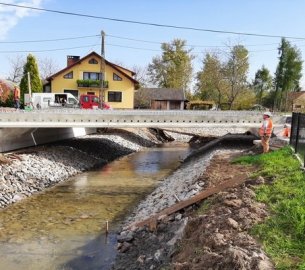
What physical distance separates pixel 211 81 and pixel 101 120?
4836 centimetres

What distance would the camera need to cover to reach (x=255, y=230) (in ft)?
24.0

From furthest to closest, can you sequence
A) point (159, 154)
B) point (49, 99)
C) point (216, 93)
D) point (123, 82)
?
1. point (216, 93)
2. point (123, 82)
3. point (49, 99)
4. point (159, 154)

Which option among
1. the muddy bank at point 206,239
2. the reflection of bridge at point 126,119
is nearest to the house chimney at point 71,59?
the reflection of bridge at point 126,119

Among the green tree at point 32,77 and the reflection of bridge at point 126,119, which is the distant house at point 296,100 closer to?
the green tree at point 32,77

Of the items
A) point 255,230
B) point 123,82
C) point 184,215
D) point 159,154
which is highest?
point 123,82

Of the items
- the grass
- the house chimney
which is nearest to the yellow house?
the house chimney

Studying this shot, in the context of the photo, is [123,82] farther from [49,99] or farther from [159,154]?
[159,154]

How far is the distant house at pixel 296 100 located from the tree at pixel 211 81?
11740mm

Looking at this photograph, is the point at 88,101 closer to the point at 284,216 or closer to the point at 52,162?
the point at 52,162

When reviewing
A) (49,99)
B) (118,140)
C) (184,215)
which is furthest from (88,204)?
(49,99)

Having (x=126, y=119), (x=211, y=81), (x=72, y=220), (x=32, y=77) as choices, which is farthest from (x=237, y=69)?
(x=72, y=220)

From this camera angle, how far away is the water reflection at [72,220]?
→ 10.1 m

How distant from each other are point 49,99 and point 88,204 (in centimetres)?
2665

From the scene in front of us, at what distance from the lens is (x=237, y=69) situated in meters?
65.6
